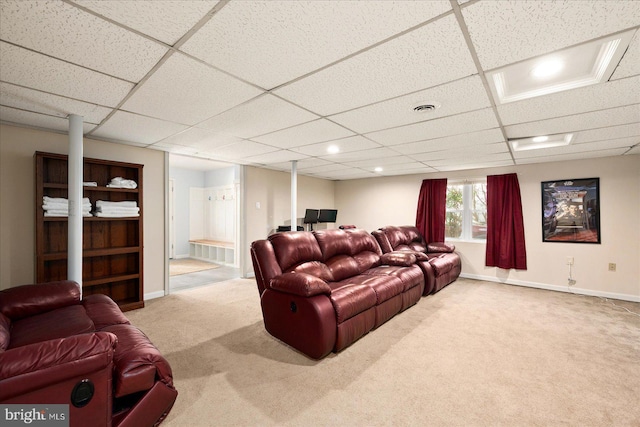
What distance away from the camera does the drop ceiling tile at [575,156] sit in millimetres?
4023

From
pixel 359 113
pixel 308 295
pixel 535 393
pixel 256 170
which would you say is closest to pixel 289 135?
pixel 359 113

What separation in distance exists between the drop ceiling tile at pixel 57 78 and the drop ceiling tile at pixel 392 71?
1.26 m

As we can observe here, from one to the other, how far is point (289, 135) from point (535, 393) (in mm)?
3234

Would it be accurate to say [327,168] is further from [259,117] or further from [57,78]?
[57,78]

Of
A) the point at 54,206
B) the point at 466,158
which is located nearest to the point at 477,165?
the point at 466,158

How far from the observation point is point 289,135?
131 inches

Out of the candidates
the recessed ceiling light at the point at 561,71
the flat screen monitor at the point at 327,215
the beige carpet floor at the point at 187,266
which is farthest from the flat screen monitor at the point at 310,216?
the recessed ceiling light at the point at 561,71

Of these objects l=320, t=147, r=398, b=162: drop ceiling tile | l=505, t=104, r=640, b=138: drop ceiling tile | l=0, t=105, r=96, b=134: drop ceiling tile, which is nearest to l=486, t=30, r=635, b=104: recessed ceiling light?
l=505, t=104, r=640, b=138: drop ceiling tile

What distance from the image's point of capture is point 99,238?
3.66 meters

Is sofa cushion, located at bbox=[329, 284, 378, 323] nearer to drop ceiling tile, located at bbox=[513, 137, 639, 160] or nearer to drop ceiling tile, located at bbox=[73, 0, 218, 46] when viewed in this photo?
drop ceiling tile, located at bbox=[73, 0, 218, 46]

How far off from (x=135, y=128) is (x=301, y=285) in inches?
101

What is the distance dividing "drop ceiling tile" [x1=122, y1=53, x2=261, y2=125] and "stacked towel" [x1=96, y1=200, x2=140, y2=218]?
5.16 feet

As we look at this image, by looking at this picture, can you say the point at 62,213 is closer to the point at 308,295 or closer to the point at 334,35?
the point at 308,295

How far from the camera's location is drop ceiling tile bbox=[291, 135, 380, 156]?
3533 millimetres
